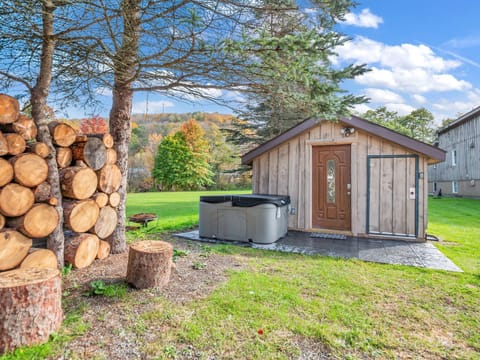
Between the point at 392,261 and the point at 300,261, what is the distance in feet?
4.72

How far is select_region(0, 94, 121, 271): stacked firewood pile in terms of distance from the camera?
264cm

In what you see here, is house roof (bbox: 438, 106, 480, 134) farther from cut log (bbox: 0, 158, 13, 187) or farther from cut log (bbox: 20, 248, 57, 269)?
cut log (bbox: 0, 158, 13, 187)

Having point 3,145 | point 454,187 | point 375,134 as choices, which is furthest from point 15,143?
point 454,187

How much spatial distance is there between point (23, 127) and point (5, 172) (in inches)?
20.6

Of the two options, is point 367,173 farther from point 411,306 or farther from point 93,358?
point 93,358

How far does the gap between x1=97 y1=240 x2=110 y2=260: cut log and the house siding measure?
3996 mm

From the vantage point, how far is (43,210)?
9.39 feet

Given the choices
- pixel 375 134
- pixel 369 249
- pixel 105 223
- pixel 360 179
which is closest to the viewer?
pixel 105 223

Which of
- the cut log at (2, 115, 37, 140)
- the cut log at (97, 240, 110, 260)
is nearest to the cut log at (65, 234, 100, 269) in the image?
the cut log at (97, 240, 110, 260)

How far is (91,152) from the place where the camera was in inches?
136

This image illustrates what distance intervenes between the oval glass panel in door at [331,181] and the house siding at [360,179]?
1.40 ft

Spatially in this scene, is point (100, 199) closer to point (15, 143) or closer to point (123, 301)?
point (15, 143)

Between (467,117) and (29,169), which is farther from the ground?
(467,117)

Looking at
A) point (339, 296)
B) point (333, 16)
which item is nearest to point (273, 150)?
point (333, 16)
